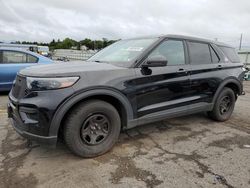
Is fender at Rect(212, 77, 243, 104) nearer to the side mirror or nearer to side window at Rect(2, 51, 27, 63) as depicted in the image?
the side mirror

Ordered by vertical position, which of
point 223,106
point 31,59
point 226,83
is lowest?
point 223,106

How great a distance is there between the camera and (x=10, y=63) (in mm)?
7574

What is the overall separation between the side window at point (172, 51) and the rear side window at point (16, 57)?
5.19 m

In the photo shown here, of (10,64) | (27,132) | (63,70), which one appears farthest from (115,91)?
(10,64)

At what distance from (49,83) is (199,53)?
297cm

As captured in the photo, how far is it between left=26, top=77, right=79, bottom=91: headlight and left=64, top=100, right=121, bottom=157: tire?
1.15 feet

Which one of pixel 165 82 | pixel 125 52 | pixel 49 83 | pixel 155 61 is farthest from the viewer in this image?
pixel 125 52

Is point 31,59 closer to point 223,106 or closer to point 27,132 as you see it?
point 27,132

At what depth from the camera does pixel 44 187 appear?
2850 millimetres

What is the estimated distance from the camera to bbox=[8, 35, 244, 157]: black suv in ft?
10.4

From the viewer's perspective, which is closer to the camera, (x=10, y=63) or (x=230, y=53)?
(x=230, y=53)

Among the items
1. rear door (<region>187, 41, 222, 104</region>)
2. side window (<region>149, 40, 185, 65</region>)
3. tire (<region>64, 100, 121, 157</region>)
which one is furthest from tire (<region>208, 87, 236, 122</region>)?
tire (<region>64, 100, 121, 157</region>)

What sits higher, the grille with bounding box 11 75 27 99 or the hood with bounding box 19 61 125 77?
the hood with bounding box 19 61 125 77

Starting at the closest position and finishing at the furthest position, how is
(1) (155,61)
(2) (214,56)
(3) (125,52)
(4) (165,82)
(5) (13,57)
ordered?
(1) (155,61), (4) (165,82), (3) (125,52), (2) (214,56), (5) (13,57)
